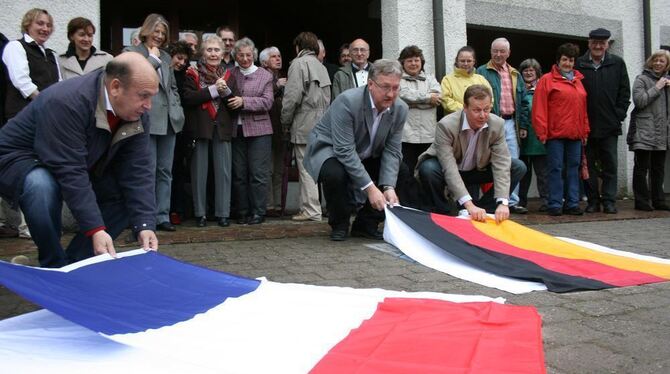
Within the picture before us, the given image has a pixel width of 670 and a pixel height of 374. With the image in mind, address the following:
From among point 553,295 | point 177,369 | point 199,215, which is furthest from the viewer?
point 199,215

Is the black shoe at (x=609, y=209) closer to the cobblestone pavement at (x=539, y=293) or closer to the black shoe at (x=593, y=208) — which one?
the black shoe at (x=593, y=208)

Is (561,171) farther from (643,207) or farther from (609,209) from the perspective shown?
(643,207)

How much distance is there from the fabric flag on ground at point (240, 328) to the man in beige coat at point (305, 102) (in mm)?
3374

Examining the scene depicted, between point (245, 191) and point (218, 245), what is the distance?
146cm

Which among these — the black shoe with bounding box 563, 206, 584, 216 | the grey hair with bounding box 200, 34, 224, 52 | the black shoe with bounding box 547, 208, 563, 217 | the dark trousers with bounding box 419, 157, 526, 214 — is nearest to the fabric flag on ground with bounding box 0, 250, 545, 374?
the dark trousers with bounding box 419, 157, 526, 214

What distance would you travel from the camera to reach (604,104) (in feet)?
23.3

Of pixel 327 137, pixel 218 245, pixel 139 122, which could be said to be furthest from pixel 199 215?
pixel 139 122

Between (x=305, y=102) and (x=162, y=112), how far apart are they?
1.47 m

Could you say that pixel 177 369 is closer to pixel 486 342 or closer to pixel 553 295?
pixel 486 342

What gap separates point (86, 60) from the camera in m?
5.37

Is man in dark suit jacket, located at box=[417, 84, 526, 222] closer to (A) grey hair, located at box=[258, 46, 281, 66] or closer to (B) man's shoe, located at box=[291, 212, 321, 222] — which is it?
(B) man's shoe, located at box=[291, 212, 321, 222]

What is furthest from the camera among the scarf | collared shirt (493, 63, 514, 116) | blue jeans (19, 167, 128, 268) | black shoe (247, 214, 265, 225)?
collared shirt (493, 63, 514, 116)

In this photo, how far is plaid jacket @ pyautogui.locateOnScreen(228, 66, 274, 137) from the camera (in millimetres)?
6055

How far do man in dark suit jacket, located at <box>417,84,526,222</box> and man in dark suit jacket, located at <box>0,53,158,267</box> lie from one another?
263cm
